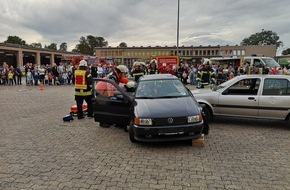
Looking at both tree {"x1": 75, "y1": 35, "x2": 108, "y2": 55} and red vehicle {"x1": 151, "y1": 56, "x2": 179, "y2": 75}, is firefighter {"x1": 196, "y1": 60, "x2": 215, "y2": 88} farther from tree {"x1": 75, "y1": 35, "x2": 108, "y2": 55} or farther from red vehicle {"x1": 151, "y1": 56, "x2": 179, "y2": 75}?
tree {"x1": 75, "y1": 35, "x2": 108, "y2": 55}

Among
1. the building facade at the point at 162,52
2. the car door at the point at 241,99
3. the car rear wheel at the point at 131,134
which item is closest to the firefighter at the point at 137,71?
the car door at the point at 241,99

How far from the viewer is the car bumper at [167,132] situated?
481cm

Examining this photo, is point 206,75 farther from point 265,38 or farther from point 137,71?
point 265,38

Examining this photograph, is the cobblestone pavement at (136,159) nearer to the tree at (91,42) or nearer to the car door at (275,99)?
the car door at (275,99)

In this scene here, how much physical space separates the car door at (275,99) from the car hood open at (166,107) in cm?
244

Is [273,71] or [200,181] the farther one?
[273,71]

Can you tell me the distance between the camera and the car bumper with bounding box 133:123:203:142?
4.81 meters

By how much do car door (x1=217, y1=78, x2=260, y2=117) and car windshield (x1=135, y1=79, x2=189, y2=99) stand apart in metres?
1.59

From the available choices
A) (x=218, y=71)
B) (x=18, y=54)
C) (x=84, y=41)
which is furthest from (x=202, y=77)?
(x=84, y=41)

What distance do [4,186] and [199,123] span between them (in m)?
3.71

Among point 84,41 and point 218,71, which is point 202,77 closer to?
point 218,71

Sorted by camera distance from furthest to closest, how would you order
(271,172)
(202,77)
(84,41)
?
(84,41), (202,77), (271,172)

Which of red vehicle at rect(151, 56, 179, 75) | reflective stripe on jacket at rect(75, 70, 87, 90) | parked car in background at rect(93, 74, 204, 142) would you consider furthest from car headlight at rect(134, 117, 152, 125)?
red vehicle at rect(151, 56, 179, 75)

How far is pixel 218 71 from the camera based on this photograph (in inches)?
712
